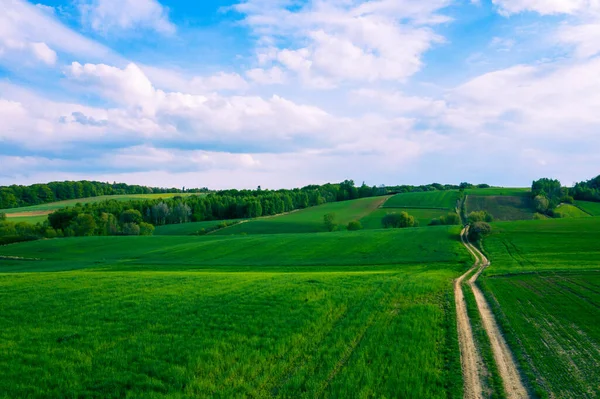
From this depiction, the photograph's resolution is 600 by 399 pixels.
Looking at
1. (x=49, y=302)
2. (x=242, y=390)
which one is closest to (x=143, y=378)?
(x=242, y=390)

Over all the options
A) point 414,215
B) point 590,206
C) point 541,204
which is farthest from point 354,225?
point 590,206

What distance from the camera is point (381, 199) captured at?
12531cm

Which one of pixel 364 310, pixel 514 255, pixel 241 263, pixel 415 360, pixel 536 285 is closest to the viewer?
pixel 415 360

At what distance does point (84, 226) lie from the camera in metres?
94.8

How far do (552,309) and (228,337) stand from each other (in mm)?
15059

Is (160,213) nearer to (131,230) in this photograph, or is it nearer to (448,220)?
(131,230)

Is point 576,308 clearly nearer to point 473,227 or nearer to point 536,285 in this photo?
point 536,285

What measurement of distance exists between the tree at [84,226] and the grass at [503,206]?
95.4 meters

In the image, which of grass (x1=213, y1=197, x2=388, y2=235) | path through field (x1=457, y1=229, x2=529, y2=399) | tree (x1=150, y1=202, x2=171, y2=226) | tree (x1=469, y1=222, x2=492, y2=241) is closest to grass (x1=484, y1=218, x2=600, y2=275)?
tree (x1=469, y1=222, x2=492, y2=241)

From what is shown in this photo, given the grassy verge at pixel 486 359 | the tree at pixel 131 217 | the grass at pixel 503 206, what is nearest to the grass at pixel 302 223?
the grass at pixel 503 206

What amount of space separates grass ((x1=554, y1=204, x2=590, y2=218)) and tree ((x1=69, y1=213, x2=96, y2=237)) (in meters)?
113

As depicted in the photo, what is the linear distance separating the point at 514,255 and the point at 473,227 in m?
12.6

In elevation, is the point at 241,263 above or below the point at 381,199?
below

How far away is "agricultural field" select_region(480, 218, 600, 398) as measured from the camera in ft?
35.1
